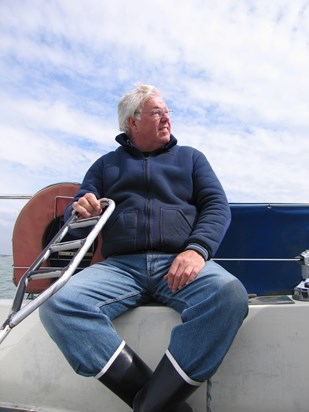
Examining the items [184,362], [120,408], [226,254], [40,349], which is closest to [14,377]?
[40,349]

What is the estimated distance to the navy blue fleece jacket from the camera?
1587mm

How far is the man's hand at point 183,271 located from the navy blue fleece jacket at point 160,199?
0.22 ft

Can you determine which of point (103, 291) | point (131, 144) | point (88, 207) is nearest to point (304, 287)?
point (103, 291)

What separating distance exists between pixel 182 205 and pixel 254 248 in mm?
792

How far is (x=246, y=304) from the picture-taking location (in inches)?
49.5

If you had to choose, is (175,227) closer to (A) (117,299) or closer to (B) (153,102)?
(A) (117,299)

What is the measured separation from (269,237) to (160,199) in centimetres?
92

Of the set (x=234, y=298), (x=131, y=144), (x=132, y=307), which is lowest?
(x=132, y=307)

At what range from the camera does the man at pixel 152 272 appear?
118 cm

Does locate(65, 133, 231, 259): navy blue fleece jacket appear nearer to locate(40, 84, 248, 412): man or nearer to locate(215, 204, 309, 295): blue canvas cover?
locate(40, 84, 248, 412): man

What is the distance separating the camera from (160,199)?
1714 mm

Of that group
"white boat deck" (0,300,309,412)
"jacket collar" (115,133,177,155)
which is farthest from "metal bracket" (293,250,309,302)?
"jacket collar" (115,133,177,155)

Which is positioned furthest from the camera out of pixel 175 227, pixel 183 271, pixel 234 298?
pixel 175 227

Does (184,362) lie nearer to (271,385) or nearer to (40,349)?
(271,385)
